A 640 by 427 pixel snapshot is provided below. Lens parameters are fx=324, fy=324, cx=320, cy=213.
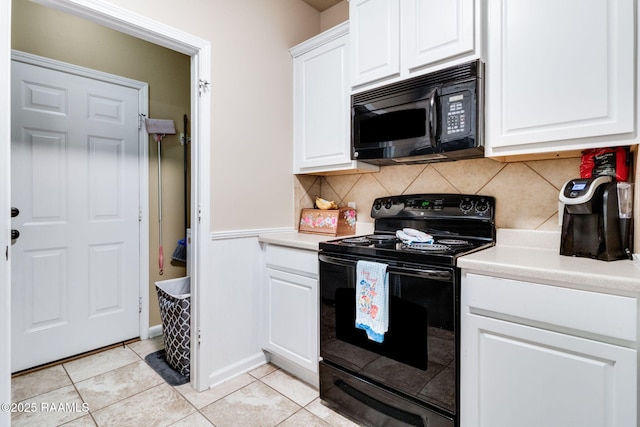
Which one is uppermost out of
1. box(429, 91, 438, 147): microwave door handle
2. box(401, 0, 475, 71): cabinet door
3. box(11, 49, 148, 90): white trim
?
box(11, 49, 148, 90): white trim

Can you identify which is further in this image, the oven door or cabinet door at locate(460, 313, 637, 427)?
the oven door

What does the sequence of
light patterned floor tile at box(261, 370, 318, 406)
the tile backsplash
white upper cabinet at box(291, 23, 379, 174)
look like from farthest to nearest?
white upper cabinet at box(291, 23, 379, 174)
light patterned floor tile at box(261, 370, 318, 406)
the tile backsplash

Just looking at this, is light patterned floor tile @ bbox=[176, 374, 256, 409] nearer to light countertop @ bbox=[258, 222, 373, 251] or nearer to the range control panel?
light countertop @ bbox=[258, 222, 373, 251]

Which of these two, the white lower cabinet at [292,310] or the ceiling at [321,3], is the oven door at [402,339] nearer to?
the white lower cabinet at [292,310]

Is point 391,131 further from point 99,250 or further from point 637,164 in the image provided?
point 99,250

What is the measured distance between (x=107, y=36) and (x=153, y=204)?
1299 millimetres

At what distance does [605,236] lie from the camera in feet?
4.00

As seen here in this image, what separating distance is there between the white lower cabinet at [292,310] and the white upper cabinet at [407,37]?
1.10m

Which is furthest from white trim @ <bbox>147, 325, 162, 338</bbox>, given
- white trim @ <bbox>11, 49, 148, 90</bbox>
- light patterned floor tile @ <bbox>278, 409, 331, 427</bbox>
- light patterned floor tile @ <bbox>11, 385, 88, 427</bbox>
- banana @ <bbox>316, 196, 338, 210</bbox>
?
white trim @ <bbox>11, 49, 148, 90</bbox>

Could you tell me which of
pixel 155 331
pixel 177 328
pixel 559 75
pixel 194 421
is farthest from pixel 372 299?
pixel 155 331

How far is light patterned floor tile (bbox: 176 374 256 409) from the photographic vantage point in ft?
5.90

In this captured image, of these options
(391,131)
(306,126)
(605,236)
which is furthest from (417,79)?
(605,236)

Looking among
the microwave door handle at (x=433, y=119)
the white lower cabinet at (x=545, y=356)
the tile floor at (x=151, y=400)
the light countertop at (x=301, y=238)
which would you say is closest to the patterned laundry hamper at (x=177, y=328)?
the tile floor at (x=151, y=400)

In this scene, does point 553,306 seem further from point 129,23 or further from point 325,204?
point 129,23
